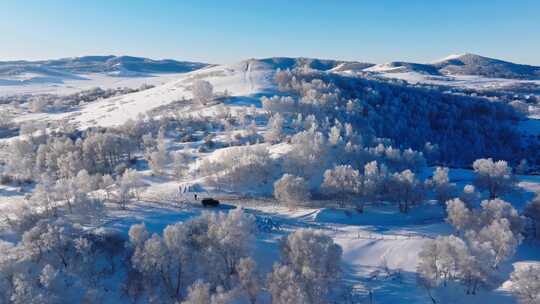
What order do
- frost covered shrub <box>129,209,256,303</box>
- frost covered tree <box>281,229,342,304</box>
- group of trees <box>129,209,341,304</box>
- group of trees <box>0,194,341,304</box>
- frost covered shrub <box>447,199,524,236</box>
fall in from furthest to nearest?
frost covered shrub <box>447,199,524,236</box>
frost covered shrub <box>129,209,256,303</box>
group of trees <box>129,209,341,304</box>
frost covered tree <box>281,229,342,304</box>
group of trees <box>0,194,341,304</box>

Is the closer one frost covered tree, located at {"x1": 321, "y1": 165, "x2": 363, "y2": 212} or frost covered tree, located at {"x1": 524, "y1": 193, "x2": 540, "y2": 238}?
frost covered tree, located at {"x1": 524, "y1": 193, "x2": 540, "y2": 238}

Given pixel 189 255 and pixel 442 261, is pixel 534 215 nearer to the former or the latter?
pixel 442 261

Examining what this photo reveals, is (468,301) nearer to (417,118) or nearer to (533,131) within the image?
(417,118)

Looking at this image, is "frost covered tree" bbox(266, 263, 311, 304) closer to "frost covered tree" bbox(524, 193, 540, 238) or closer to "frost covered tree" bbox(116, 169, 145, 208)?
"frost covered tree" bbox(116, 169, 145, 208)

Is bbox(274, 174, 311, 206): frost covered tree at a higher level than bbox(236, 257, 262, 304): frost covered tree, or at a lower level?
higher

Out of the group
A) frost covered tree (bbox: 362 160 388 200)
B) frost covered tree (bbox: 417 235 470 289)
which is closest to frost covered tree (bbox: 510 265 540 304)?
frost covered tree (bbox: 417 235 470 289)

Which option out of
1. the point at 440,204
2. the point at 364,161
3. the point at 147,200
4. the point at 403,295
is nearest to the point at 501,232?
the point at 403,295
